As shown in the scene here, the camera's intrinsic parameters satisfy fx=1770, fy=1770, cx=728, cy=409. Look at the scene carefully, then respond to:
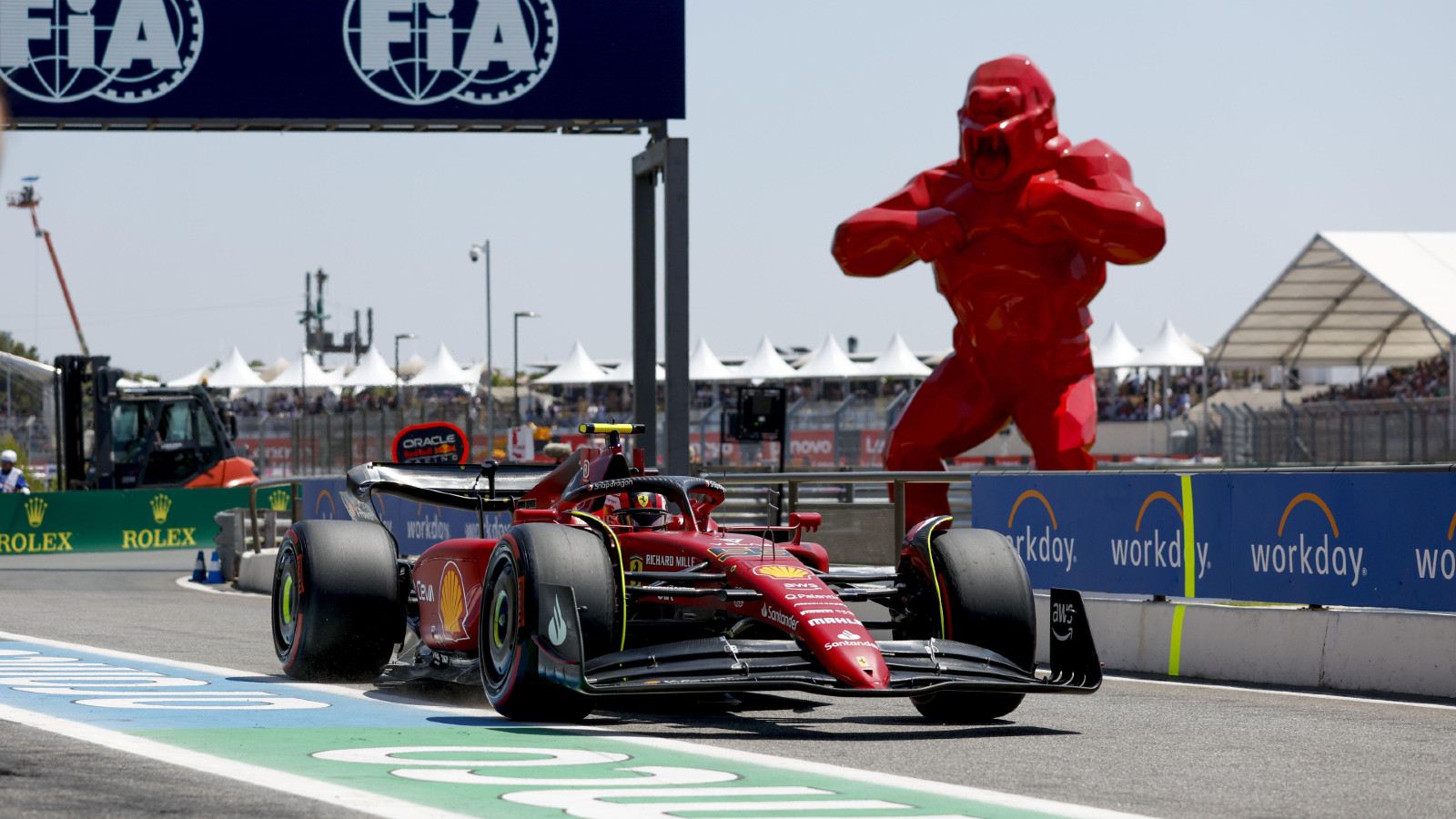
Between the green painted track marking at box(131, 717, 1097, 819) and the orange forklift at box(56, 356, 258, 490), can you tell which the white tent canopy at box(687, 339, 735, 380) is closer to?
the orange forklift at box(56, 356, 258, 490)

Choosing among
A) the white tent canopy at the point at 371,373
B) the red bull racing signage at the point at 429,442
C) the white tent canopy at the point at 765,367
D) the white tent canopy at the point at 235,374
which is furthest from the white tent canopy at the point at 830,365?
the red bull racing signage at the point at 429,442

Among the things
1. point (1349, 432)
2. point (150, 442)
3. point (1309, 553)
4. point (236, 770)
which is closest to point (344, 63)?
point (150, 442)

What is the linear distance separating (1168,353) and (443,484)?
130ft

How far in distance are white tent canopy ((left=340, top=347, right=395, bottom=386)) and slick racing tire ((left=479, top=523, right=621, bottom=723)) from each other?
2103 inches

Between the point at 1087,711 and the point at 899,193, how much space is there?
8.12m

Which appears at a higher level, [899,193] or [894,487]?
[899,193]

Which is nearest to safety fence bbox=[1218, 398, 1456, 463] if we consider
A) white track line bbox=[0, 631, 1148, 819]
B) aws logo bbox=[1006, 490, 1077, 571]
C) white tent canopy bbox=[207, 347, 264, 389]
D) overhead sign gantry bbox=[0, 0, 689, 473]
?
overhead sign gantry bbox=[0, 0, 689, 473]

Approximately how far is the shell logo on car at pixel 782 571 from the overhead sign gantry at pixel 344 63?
1149 cm

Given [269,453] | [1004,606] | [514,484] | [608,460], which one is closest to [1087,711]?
[1004,606]

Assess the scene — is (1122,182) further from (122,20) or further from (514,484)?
(122,20)

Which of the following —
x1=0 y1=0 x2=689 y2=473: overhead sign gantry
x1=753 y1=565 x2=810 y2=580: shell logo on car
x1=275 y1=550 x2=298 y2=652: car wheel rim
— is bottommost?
x1=275 y1=550 x2=298 y2=652: car wheel rim

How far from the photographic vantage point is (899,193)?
51.5 feet

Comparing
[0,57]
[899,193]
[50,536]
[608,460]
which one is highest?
[0,57]

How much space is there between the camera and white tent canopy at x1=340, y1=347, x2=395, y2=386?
198 ft
